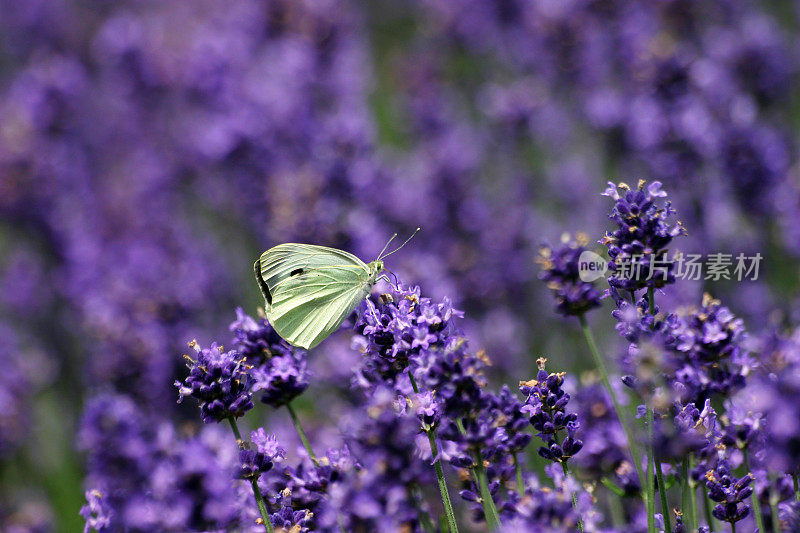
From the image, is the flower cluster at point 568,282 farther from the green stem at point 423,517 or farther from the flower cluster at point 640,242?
the green stem at point 423,517

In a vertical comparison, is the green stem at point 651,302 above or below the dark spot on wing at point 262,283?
below

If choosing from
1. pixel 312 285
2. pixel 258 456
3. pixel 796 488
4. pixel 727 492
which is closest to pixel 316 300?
pixel 312 285

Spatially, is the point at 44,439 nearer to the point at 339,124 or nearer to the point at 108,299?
the point at 108,299

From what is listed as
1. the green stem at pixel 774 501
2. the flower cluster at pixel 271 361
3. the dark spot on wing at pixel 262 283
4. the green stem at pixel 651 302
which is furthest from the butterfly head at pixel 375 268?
the green stem at pixel 774 501

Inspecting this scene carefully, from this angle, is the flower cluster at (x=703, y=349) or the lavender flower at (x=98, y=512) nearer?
the flower cluster at (x=703, y=349)

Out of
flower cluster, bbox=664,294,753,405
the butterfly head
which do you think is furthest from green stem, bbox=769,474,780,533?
the butterfly head

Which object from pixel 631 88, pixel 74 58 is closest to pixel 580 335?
pixel 631 88
